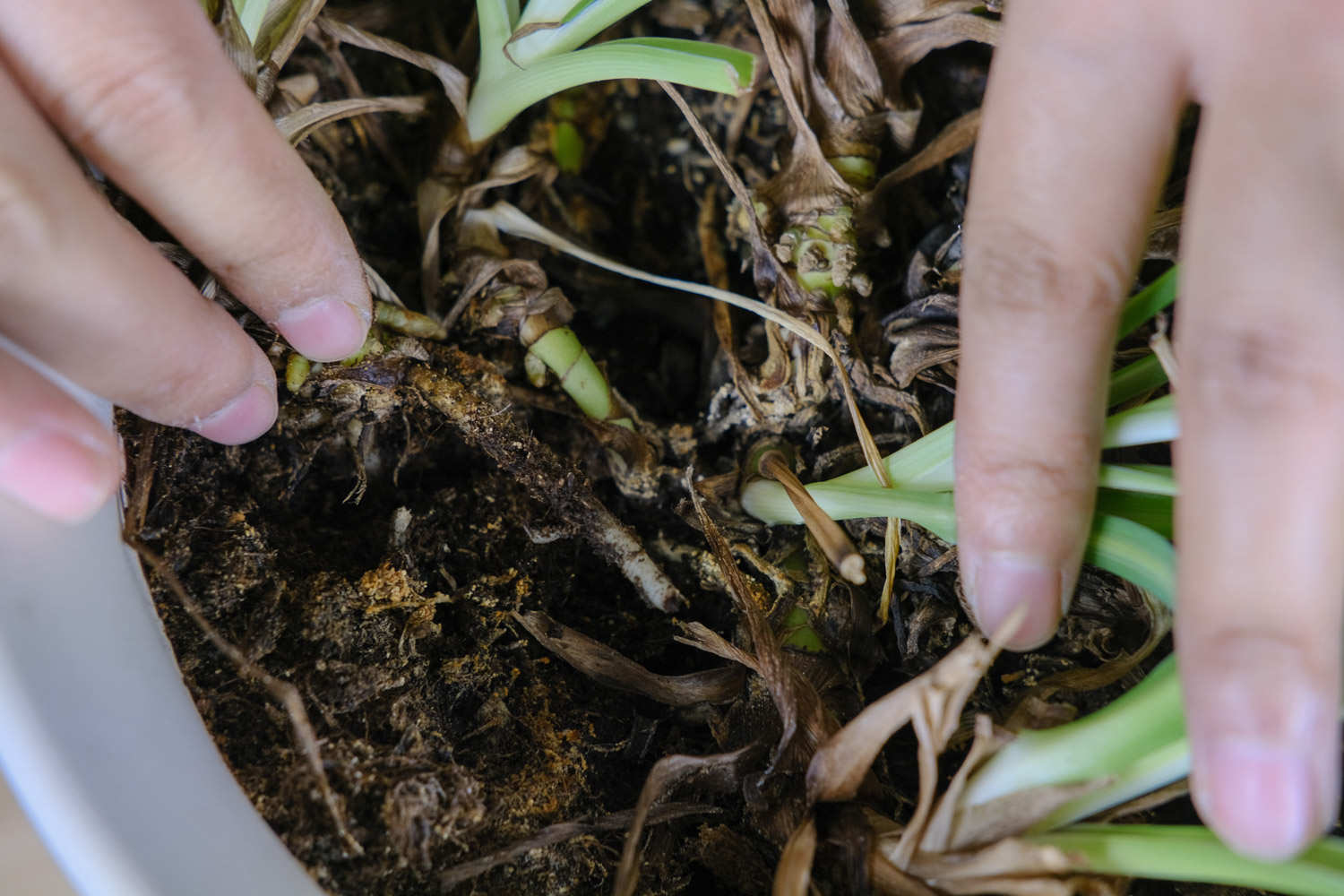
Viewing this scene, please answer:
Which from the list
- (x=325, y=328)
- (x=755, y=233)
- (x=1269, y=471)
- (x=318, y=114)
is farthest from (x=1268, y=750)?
(x=318, y=114)

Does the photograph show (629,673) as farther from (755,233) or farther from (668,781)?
(755,233)

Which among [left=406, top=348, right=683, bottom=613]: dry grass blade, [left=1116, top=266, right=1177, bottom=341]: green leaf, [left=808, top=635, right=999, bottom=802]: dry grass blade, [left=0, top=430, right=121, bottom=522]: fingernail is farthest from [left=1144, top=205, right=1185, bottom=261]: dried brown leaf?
[left=0, top=430, right=121, bottom=522]: fingernail

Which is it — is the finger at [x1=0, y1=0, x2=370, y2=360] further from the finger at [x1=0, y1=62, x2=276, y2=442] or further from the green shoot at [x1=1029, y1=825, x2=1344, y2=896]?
the green shoot at [x1=1029, y1=825, x2=1344, y2=896]

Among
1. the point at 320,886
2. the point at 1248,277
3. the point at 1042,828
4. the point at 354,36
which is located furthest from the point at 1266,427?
the point at 354,36

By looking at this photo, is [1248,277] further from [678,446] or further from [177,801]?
[177,801]

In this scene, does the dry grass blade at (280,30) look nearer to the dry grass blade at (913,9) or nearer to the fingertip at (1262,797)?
the dry grass blade at (913,9)

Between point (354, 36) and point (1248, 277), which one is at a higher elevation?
point (354, 36)
